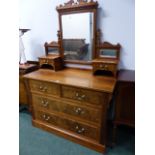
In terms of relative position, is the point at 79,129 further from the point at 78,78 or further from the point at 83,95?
the point at 78,78

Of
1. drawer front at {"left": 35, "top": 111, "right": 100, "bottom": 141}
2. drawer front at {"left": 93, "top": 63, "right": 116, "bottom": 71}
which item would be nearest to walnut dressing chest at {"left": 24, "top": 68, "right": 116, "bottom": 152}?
drawer front at {"left": 35, "top": 111, "right": 100, "bottom": 141}

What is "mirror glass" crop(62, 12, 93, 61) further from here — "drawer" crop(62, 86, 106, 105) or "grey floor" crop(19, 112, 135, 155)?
"grey floor" crop(19, 112, 135, 155)

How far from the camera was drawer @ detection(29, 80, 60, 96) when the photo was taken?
Answer: 1.85 metres

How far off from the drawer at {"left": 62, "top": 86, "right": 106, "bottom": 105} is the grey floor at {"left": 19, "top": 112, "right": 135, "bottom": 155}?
0.59 metres

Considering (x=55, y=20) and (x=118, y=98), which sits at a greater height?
(x=55, y=20)

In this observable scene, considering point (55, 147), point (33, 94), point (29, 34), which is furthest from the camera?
point (29, 34)

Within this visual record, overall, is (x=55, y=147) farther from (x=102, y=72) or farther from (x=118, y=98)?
(x=102, y=72)

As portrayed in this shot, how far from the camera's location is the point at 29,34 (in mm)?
2508

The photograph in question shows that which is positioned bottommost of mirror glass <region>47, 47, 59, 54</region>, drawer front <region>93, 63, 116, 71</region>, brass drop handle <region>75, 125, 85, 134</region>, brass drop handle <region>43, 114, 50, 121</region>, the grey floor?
the grey floor

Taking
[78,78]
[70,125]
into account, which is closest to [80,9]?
[78,78]
